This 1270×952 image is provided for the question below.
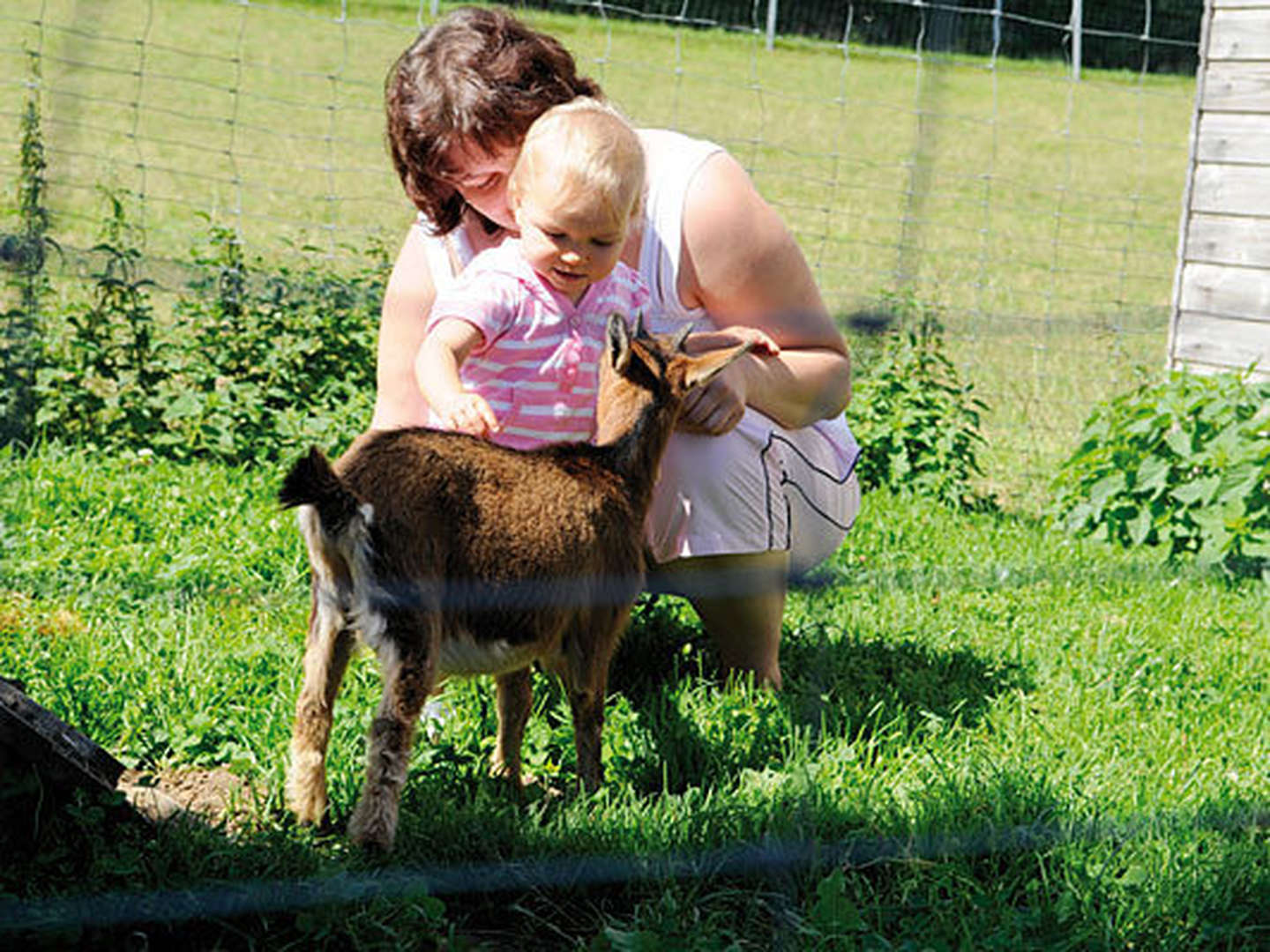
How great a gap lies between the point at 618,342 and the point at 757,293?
801 millimetres

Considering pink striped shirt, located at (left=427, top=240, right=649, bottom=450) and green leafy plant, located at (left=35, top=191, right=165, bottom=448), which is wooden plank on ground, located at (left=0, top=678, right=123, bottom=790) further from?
green leafy plant, located at (left=35, top=191, right=165, bottom=448)

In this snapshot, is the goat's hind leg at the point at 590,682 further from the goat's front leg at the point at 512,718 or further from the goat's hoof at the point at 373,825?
the goat's hoof at the point at 373,825

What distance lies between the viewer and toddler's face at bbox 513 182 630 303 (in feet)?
9.71

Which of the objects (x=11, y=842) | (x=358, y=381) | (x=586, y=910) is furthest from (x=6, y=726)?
(x=358, y=381)

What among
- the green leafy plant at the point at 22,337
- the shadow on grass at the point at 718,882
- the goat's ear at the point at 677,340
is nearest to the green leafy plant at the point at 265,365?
the green leafy plant at the point at 22,337

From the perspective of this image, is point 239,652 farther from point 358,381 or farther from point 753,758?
point 358,381

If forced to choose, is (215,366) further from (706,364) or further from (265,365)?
(706,364)

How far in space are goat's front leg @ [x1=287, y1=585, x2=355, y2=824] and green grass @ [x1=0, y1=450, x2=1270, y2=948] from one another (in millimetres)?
66

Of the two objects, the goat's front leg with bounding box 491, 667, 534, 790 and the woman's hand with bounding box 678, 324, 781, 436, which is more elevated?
the woman's hand with bounding box 678, 324, 781, 436

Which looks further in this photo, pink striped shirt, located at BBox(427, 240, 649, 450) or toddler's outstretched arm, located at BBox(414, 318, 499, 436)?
pink striped shirt, located at BBox(427, 240, 649, 450)

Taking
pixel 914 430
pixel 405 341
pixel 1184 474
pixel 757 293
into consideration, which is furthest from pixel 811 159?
pixel 405 341

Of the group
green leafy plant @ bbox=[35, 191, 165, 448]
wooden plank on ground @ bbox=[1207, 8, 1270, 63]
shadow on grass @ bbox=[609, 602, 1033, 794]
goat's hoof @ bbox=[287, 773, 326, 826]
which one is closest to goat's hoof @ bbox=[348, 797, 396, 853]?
goat's hoof @ bbox=[287, 773, 326, 826]

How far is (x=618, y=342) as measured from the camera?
293 centimetres

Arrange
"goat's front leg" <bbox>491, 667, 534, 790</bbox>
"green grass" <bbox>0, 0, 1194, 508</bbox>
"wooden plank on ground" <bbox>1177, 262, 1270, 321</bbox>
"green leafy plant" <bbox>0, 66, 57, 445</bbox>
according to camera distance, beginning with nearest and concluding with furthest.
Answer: "goat's front leg" <bbox>491, 667, 534, 790</bbox>
"green leafy plant" <bbox>0, 66, 57, 445</bbox>
"wooden plank on ground" <bbox>1177, 262, 1270, 321</bbox>
"green grass" <bbox>0, 0, 1194, 508</bbox>
